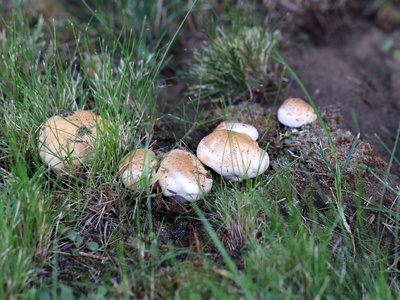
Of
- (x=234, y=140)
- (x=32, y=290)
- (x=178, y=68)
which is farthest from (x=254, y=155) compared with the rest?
(x=178, y=68)

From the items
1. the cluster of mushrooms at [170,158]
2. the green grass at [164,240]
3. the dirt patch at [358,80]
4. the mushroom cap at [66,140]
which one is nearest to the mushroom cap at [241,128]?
the cluster of mushrooms at [170,158]

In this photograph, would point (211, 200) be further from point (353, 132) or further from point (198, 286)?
point (353, 132)

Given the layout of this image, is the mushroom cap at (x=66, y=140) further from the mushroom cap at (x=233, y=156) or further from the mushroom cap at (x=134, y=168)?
the mushroom cap at (x=233, y=156)


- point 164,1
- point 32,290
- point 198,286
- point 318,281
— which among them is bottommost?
A: point 32,290

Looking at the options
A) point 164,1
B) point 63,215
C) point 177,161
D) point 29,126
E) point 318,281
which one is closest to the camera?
point 318,281

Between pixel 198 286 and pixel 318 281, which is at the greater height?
pixel 318 281

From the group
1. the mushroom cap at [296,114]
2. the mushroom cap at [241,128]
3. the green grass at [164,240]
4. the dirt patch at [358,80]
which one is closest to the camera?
the green grass at [164,240]

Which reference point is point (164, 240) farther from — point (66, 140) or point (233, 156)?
point (66, 140)
